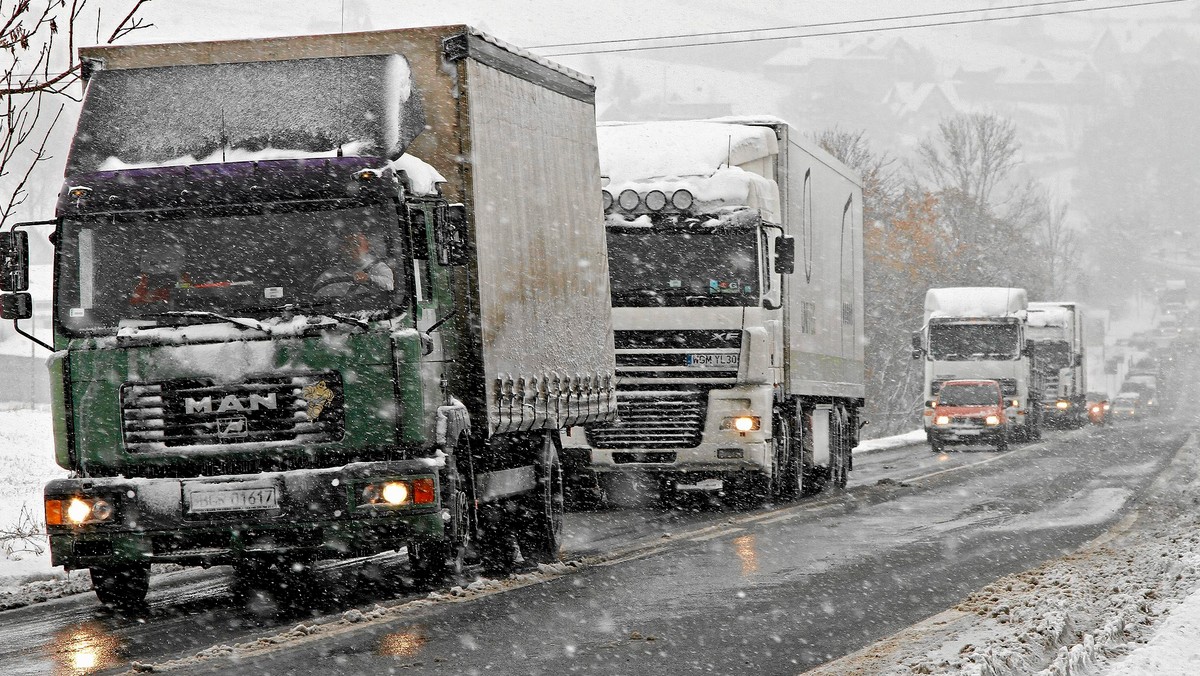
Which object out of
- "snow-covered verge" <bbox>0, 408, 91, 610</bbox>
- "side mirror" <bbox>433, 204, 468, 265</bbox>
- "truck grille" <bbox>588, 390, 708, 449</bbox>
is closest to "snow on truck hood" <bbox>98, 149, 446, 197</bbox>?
"side mirror" <bbox>433, 204, 468, 265</bbox>

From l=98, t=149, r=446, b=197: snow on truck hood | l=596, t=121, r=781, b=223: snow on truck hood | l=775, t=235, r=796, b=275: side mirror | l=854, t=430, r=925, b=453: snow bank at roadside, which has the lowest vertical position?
l=854, t=430, r=925, b=453: snow bank at roadside

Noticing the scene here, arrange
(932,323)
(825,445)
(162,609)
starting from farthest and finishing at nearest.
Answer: (932,323) → (825,445) → (162,609)

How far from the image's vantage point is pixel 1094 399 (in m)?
65.4

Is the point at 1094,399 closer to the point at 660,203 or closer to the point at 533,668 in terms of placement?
the point at 660,203

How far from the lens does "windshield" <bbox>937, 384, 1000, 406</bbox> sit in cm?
3681

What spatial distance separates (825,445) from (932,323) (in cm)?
1839

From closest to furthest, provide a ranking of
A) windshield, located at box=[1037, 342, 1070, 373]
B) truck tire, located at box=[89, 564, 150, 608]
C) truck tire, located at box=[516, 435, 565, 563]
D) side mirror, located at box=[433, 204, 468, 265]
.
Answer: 1. side mirror, located at box=[433, 204, 468, 265]
2. truck tire, located at box=[89, 564, 150, 608]
3. truck tire, located at box=[516, 435, 565, 563]
4. windshield, located at box=[1037, 342, 1070, 373]

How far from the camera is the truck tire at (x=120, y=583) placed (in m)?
9.38

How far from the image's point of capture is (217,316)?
8781 mm

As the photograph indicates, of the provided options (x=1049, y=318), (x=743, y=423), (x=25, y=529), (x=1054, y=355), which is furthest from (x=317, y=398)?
(x=1049, y=318)

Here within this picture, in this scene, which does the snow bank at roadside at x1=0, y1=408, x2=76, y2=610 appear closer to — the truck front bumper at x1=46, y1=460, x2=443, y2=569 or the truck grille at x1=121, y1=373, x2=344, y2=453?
the truck front bumper at x1=46, y1=460, x2=443, y2=569

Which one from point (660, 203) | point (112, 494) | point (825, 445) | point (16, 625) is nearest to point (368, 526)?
point (112, 494)

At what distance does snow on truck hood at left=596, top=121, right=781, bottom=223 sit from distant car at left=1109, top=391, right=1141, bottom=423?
6283 cm

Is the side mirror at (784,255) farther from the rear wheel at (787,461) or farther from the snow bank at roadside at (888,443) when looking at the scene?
the snow bank at roadside at (888,443)
